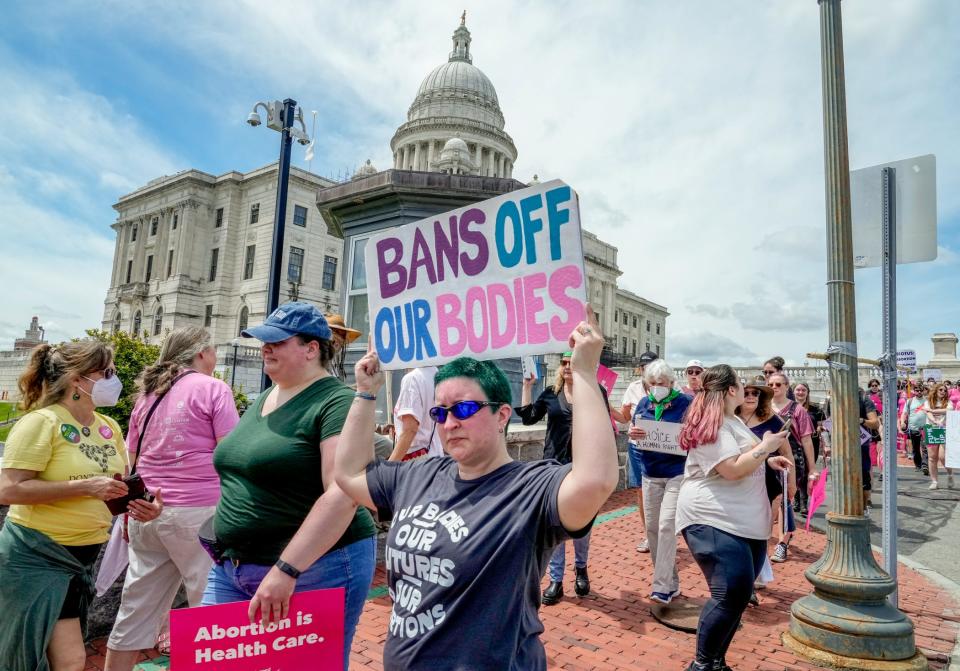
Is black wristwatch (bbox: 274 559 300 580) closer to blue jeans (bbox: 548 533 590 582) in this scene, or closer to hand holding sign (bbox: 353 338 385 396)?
hand holding sign (bbox: 353 338 385 396)

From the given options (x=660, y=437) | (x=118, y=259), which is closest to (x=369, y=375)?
(x=660, y=437)

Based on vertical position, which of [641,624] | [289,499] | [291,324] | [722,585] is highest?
[291,324]

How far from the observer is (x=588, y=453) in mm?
1757

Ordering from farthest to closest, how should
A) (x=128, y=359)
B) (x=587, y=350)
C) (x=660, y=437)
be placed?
(x=128, y=359), (x=660, y=437), (x=587, y=350)

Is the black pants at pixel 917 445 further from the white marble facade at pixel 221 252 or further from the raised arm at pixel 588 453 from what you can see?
the white marble facade at pixel 221 252

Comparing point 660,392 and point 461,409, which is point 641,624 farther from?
point 461,409

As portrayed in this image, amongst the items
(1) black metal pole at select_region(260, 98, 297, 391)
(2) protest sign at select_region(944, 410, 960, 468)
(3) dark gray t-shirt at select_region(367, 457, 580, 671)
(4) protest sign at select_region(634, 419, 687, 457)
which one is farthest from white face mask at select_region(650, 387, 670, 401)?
(1) black metal pole at select_region(260, 98, 297, 391)

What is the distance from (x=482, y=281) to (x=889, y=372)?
3.35 meters

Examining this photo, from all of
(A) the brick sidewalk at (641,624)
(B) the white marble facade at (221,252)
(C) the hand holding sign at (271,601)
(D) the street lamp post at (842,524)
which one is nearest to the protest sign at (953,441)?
(A) the brick sidewalk at (641,624)

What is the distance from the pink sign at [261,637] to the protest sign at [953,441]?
21.9ft

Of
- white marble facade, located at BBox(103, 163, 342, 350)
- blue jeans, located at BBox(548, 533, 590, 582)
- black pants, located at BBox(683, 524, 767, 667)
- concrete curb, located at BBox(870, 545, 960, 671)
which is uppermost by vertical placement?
white marble facade, located at BBox(103, 163, 342, 350)

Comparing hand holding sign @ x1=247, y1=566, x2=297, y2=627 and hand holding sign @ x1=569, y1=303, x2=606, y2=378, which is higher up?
hand holding sign @ x1=569, y1=303, x2=606, y2=378

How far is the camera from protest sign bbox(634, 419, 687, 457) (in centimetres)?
534

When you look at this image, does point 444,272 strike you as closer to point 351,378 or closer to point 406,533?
point 406,533
